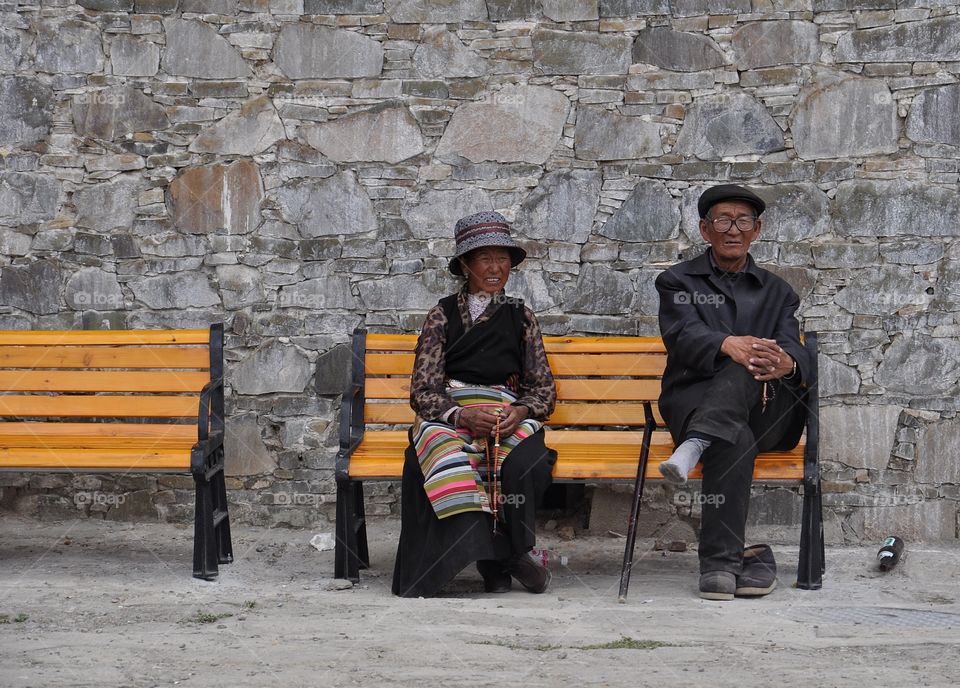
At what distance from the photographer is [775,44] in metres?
5.58

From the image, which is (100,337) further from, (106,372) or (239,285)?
(239,285)

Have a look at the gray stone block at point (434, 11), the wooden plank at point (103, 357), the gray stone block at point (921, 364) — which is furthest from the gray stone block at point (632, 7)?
the wooden plank at point (103, 357)

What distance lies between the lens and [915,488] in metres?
5.56

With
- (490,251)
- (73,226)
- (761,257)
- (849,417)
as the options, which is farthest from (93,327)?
(849,417)

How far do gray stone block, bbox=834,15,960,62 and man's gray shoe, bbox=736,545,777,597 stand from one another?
226cm

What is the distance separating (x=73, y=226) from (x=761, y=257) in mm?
3202

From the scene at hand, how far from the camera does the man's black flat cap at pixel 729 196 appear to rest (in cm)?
489

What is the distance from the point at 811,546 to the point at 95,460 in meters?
2.81

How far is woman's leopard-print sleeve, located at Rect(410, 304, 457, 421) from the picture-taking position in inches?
192

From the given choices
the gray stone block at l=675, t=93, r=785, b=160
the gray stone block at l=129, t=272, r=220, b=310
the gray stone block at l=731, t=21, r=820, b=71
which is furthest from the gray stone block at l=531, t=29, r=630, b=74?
the gray stone block at l=129, t=272, r=220, b=310

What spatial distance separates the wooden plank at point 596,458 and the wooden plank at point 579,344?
1.14ft

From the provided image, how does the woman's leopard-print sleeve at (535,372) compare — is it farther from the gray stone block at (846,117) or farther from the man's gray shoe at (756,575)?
the gray stone block at (846,117)

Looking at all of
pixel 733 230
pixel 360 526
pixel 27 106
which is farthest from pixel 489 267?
pixel 27 106

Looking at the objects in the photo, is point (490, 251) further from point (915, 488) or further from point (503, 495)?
point (915, 488)
